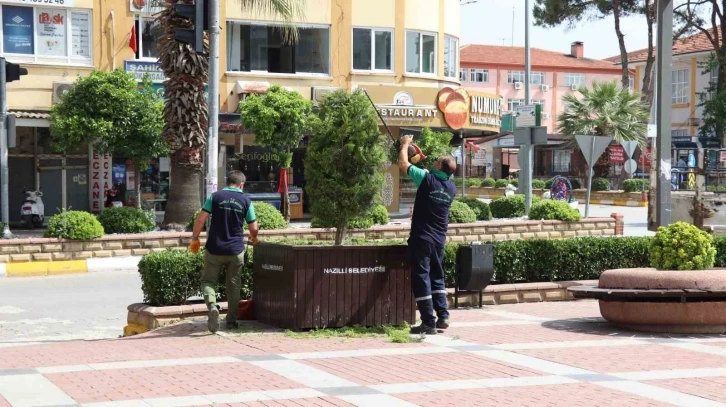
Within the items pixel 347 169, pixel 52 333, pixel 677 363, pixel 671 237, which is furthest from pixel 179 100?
pixel 677 363

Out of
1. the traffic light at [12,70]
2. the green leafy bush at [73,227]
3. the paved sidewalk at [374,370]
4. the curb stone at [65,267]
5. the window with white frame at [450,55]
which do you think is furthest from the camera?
the window with white frame at [450,55]

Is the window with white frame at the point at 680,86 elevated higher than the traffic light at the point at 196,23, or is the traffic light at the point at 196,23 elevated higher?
the window with white frame at the point at 680,86

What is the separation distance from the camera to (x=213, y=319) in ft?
33.2

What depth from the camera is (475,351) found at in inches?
367

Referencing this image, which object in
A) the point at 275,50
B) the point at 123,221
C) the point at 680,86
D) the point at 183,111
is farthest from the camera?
the point at 680,86

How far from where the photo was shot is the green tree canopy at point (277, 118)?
82.7 feet

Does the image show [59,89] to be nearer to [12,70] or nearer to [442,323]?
[12,70]

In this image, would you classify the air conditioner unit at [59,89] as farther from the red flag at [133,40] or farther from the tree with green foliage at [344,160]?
the tree with green foliage at [344,160]

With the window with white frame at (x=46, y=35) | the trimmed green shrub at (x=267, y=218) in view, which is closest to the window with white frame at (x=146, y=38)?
the window with white frame at (x=46, y=35)

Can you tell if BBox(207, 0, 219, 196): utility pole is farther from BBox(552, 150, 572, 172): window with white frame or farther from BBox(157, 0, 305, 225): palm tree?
BBox(552, 150, 572, 172): window with white frame

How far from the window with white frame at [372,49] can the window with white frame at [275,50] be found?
0.93m

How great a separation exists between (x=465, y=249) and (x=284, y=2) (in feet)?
30.4

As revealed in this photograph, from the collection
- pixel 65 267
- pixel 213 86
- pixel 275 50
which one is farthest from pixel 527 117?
pixel 213 86

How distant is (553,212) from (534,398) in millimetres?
16584
